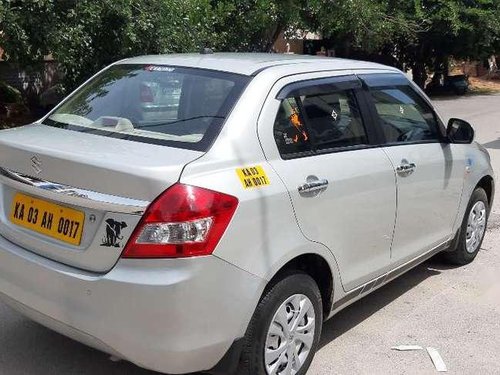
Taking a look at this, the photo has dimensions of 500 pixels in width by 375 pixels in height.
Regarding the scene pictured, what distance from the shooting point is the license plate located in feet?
9.05

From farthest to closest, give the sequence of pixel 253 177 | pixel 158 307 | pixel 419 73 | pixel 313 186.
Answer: pixel 419 73 → pixel 313 186 → pixel 253 177 → pixel 158 307

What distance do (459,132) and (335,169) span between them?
64.8 inches

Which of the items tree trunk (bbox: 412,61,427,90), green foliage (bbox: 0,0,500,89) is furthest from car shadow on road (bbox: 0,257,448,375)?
tree trunk (bbox: 412,61,427,90)

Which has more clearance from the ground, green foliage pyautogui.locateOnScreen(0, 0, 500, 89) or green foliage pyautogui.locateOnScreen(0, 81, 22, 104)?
green foliage pyautogui.locateOnScreen(0, 0, 500, 89)

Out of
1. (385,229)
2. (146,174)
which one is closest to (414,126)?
(385,229)

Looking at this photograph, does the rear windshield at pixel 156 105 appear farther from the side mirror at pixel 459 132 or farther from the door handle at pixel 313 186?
the side mirror at pixel 459 132

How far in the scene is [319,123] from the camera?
3434mm

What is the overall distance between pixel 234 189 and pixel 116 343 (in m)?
0.83

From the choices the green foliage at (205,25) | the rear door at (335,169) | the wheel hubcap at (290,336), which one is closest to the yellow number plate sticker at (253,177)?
the rear door at (335,169)

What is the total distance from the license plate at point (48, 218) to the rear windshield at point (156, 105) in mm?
494

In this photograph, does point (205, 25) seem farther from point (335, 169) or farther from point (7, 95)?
point (335, 169)

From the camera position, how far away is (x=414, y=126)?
4273 mm

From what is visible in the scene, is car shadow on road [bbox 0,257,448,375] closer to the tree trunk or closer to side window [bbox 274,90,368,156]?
side window [bbox 274,90,368,156]

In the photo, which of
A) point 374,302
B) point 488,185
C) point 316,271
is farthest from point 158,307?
point 488,185
